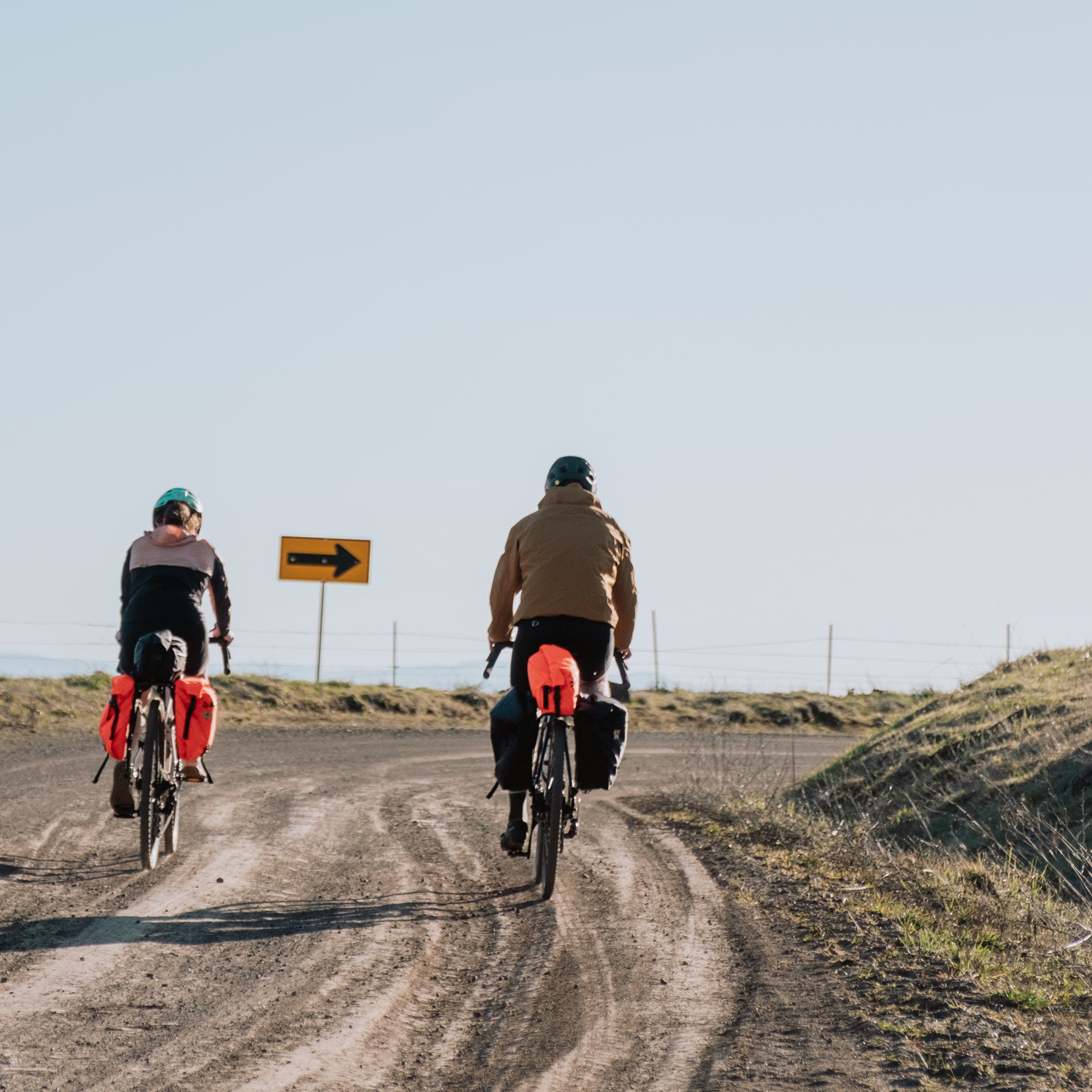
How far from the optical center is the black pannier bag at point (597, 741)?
672cm

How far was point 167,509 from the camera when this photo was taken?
7527 millimetres

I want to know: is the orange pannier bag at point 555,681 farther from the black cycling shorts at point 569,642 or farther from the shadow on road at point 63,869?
the shadow on road at point 63,869

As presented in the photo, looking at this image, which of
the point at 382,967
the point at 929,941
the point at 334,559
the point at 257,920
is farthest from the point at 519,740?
the point at 334,559

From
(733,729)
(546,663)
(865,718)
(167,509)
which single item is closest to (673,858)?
(546,663)

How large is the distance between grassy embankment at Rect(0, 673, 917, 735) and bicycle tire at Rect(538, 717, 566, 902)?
12.6 m

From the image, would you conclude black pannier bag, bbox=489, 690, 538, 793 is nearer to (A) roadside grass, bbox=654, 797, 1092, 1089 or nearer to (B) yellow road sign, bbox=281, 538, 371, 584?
(A) roadside grass, bbox=654, 797, 1092, 1089

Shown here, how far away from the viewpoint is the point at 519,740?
6.81 metres

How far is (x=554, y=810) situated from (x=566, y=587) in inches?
45.9

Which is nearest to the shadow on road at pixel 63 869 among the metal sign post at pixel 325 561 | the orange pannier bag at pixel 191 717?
the orange pannier bag at pixel 191 717

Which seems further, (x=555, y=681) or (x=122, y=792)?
(x=122, y=792)

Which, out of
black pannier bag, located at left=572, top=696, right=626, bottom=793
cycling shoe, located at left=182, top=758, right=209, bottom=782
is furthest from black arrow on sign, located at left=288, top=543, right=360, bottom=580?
black pannier bag, located at left=572, top=696, right=626, bottom=793

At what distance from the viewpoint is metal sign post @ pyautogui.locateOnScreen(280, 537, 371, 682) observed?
2744 cm

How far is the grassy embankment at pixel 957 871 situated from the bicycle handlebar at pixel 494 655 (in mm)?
1814

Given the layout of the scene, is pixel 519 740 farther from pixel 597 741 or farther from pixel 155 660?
pixel 155 660
